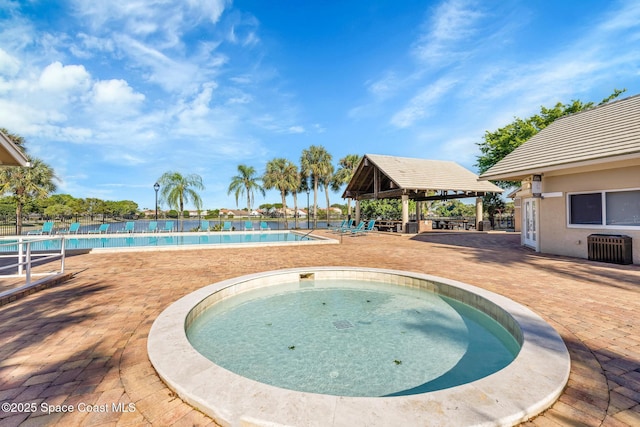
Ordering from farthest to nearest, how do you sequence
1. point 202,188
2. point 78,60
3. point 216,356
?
point 202,188, point 78,60, point 216,356

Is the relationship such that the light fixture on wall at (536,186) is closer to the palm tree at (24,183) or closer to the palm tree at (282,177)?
the palm tree at (282,177)

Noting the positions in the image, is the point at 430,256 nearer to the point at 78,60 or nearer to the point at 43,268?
the point at 43,268

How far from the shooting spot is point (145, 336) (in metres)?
3.40

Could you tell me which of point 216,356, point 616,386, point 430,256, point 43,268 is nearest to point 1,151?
point 43,268

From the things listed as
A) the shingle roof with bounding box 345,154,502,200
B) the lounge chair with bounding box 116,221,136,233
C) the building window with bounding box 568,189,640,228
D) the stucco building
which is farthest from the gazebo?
the lounge chair with bounding box 116,221,136,233

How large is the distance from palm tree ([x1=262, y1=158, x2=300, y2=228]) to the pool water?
78.4 feet

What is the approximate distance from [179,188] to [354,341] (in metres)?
22.8

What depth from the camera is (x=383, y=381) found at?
3.09 m

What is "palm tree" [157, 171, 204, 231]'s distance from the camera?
22.4m

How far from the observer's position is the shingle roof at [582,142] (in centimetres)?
793

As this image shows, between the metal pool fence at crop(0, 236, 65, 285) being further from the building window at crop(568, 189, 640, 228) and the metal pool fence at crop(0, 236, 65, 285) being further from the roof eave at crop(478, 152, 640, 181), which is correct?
the building window at crop(568, 189, 640, 228)

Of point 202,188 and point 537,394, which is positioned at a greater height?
point 202,188

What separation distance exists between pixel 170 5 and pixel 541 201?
16851mm

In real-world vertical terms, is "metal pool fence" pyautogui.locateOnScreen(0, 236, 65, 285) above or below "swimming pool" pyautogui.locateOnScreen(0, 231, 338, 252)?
above
